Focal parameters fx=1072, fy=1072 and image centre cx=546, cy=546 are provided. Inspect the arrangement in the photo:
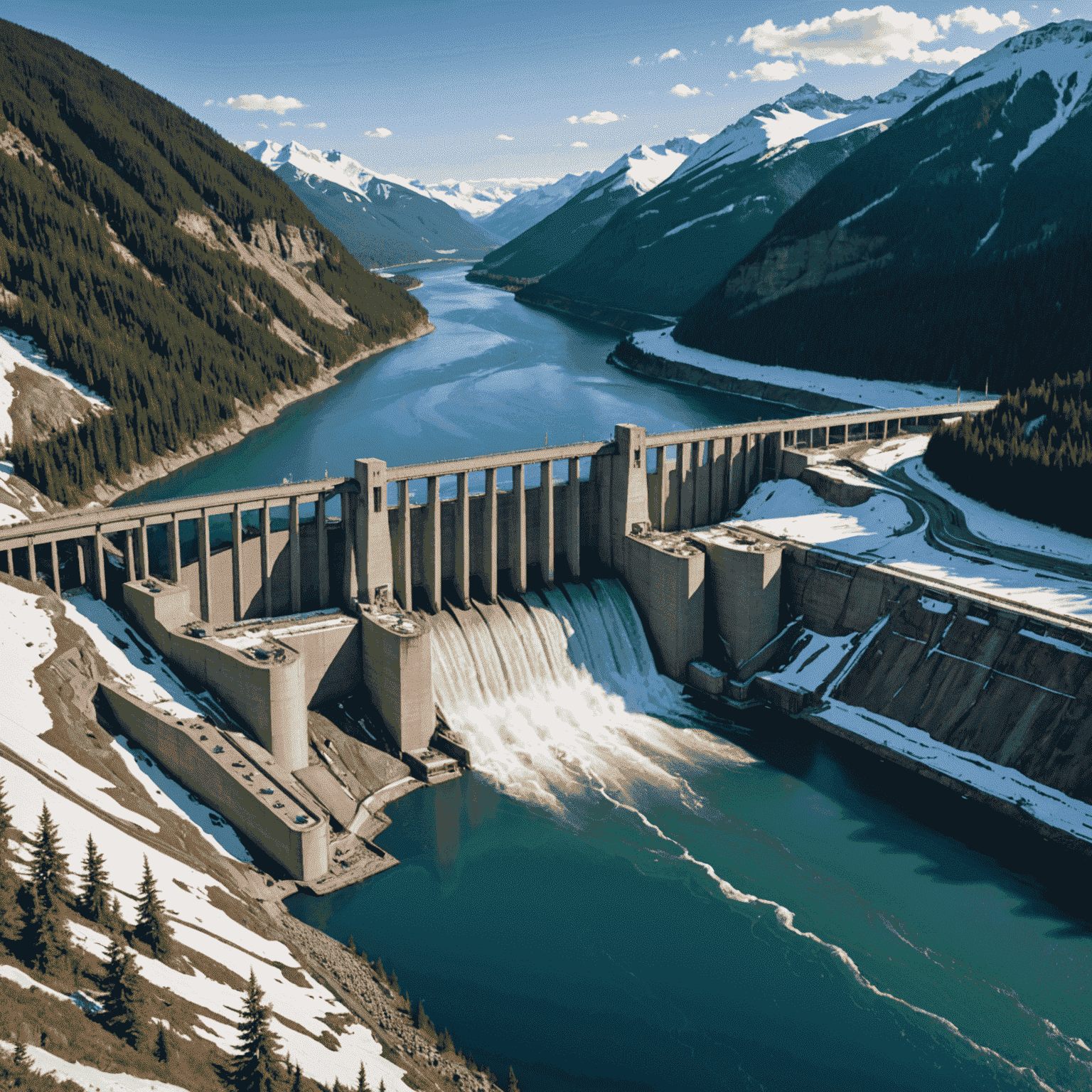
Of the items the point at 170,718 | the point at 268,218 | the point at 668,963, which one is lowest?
the point at 668,963

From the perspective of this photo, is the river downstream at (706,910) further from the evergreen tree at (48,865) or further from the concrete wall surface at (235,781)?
the evergreen tree at (48,865)

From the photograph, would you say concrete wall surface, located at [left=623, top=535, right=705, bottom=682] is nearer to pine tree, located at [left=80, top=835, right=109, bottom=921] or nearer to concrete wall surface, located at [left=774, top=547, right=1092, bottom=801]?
concrete wall surface, located at [left=774, top=547, right=1092, bottom=801]

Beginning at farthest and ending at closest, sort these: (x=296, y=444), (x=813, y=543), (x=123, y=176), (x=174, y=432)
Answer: (x=123, y=176) → (x=296, y=444) → (x=174, y=432) → (x=813, y=543)

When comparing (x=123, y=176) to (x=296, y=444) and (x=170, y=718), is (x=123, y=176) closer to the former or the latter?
(x=296, y=444)

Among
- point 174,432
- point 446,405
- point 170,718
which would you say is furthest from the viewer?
point 446,405

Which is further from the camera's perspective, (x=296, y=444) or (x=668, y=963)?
(x=296, y=444)

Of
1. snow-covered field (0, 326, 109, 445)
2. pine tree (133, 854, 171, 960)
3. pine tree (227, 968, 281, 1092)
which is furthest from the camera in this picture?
snow-covered field (0, 326, 109, 445)

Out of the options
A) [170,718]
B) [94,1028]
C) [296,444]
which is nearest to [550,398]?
[296,444]

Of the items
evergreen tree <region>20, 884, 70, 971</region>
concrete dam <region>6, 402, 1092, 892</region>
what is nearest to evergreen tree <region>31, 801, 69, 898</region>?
evergreen tree <region>20, 884, 70, 971</region>
